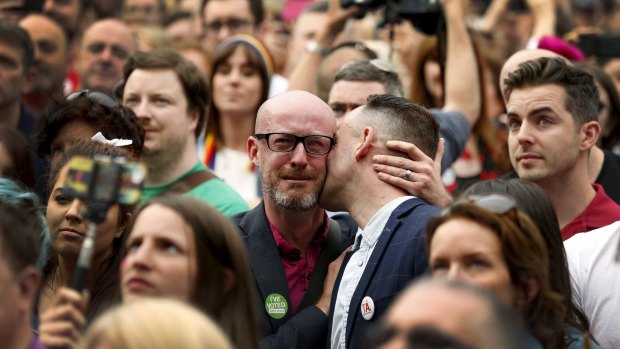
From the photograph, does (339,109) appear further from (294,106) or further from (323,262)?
(323,262)

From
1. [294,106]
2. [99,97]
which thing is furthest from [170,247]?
[99,97]

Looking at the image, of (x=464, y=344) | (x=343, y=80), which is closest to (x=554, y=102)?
(x=343, y=80)

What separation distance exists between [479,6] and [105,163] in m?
9.79

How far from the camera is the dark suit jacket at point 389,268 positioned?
5195mm

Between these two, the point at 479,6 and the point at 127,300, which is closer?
the point at 127,300

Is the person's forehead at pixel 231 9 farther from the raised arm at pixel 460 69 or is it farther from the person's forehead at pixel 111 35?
the raised arm at pixel 460 69

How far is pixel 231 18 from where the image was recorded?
32.7 ft

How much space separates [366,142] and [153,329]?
2.33m

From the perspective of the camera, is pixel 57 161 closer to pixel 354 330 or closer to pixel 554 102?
pixel 354 330

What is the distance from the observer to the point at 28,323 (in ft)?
14.4

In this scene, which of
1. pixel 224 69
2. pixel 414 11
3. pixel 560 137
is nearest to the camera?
pixel 560 137

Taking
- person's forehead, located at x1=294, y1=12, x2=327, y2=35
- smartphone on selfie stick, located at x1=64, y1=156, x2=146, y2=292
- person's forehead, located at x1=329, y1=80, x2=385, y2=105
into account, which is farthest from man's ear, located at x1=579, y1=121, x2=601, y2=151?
person's forehead, located at x1=294, y1=12, x2=327, y2=35

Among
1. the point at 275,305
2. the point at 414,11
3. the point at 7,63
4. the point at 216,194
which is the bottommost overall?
the point at 275,305

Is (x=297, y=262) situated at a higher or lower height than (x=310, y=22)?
lower
